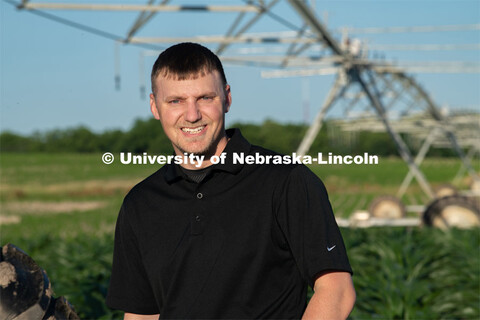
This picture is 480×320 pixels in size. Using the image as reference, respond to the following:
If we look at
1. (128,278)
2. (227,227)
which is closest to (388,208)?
(128,278)

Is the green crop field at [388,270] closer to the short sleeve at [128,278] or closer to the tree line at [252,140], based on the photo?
the short sleeve at [128,278]

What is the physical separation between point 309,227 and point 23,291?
34.2 inches

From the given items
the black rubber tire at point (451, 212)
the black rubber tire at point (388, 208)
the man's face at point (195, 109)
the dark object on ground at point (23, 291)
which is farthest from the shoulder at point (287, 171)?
the black rubber tire at point (388, 208)

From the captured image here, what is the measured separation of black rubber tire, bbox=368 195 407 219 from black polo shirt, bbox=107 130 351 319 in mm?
14120

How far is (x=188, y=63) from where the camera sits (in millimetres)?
1806

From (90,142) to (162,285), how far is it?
1915 inches

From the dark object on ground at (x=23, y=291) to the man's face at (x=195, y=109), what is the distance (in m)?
0.60

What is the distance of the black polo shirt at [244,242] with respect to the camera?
1736 millimetres

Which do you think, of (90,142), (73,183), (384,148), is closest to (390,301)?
(73,183)

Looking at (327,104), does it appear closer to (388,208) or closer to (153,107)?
(388,208)

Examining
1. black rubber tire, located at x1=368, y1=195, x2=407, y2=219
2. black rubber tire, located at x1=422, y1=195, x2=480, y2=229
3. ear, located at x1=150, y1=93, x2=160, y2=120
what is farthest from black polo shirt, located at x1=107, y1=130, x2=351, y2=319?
black rubber tire, located at x1=368, y1=195, x2=407, y2=219

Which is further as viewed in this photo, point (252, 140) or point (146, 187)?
point (252, 140)

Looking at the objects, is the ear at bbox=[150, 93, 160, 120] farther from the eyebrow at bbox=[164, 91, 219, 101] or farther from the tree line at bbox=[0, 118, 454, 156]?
the tree line at bbox=[0, 118, 454, 156]

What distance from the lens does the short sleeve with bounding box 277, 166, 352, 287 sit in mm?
1712
